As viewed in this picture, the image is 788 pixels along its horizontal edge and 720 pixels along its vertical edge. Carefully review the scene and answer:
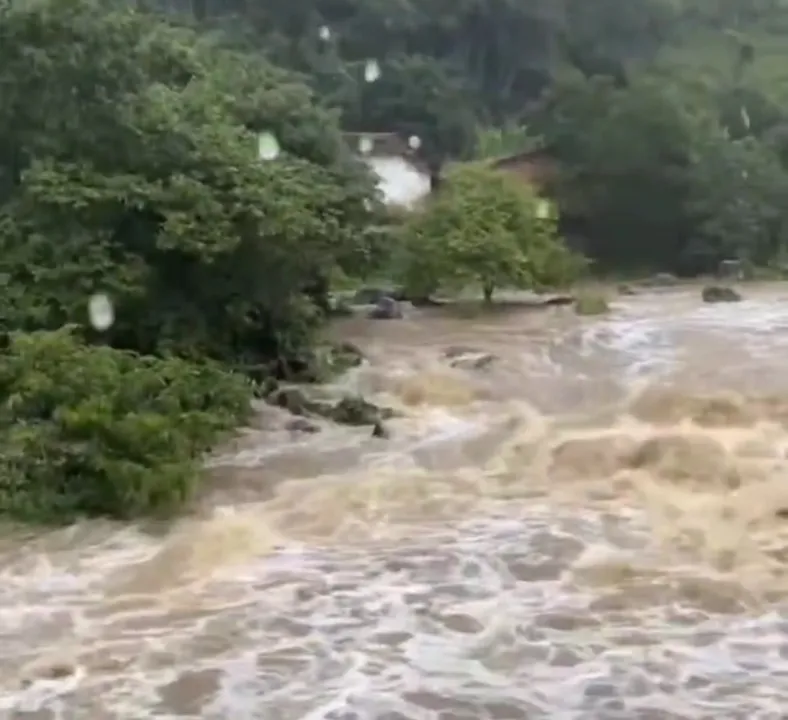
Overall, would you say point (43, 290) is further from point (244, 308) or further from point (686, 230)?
point (686, 230)

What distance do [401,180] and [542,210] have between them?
15.4 ft

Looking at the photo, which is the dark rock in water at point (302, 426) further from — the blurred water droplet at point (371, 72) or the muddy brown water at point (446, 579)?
the blurred water droplet at point (371, 72)

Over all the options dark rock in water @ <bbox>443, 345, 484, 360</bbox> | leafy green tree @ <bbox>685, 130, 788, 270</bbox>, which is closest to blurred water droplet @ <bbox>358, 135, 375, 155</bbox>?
leafy green tree @ <bbox>685, 130, 788, 270</bbox>

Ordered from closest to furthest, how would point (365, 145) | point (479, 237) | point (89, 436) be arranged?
point (89, 436) → point (479, 237) → point (365, 145)

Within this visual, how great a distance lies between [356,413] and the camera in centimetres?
1309

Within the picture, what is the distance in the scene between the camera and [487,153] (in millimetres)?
27422

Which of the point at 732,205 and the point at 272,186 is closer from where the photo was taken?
the point at 272,186

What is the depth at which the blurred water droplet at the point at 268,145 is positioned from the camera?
1731cm

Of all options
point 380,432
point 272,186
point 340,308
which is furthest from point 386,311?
point 380,432

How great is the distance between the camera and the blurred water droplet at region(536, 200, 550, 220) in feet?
65.7

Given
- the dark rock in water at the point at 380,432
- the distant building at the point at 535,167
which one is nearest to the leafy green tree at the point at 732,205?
the distant building at the point at 535,167

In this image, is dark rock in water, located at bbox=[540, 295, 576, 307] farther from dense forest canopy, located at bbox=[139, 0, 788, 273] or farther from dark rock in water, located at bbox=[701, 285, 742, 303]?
dense forest canopy, located at bbox=[139, 0, 788, 273]

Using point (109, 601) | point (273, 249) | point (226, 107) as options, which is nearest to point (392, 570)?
point (109, 601)

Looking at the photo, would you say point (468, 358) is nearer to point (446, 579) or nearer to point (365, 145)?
point (446, 579)
